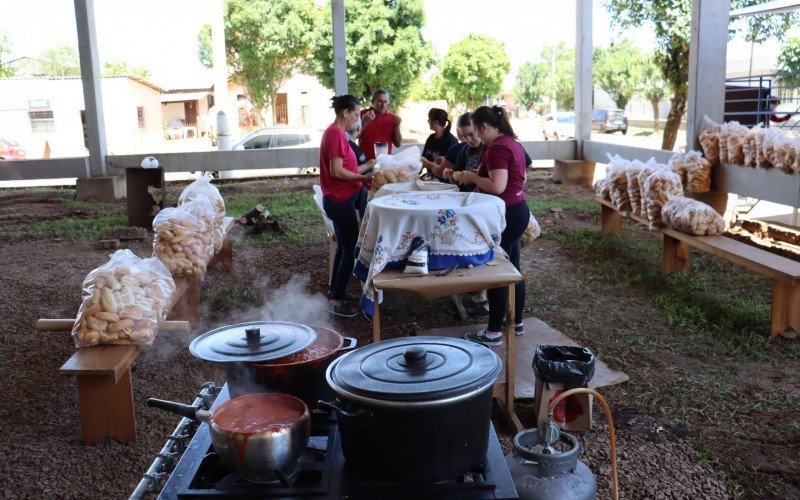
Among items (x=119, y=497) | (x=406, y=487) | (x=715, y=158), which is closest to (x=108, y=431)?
(x=119, y=497)

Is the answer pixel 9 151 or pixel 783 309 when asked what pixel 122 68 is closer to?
pixel 9 151

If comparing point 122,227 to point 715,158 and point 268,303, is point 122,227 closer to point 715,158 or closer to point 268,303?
point 268,303

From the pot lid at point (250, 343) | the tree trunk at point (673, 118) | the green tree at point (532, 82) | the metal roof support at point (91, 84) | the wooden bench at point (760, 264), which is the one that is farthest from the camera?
the green tree at point (532, 82)

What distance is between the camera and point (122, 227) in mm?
9234

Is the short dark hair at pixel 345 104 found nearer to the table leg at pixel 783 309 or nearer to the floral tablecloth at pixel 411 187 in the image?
the floral tablecloth at pixel 411 187

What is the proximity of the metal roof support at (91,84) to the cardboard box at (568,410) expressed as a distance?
37.4 feet

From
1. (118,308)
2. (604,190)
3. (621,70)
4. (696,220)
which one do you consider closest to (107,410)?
(118,308)

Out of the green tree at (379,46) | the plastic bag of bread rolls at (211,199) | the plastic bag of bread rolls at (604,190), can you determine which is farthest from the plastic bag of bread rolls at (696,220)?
the green tree at (379,46)

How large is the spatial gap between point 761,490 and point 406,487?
86.9 inches

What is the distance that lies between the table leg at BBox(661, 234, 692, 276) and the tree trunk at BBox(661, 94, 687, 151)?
8.17 meters

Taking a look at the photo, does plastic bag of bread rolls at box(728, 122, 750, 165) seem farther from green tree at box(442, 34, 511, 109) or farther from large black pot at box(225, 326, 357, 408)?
green tree at box(442, 34, 511, 109)

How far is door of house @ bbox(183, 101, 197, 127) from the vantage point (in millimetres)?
39312

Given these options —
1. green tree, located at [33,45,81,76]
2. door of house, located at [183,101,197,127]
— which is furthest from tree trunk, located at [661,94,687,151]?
green tree, located at [33,45,81,76]

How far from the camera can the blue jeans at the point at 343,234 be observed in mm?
5730
